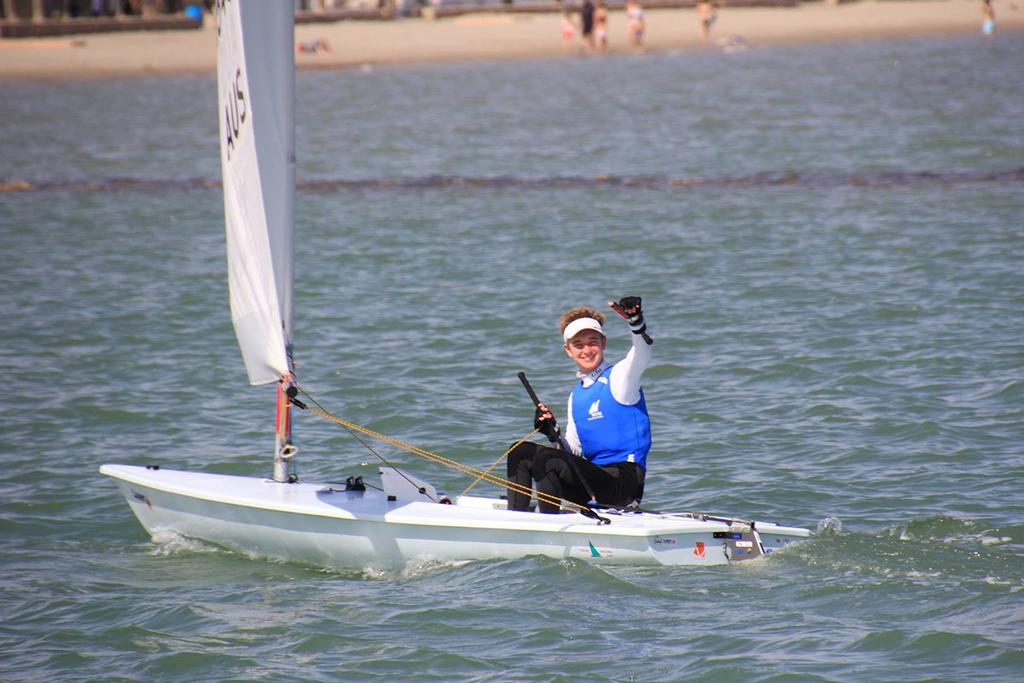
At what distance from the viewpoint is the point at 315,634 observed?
256 inches

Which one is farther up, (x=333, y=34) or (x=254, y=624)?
(x=333, y=34)

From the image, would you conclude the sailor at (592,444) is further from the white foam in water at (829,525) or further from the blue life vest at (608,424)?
the white foam in water at (829,525)

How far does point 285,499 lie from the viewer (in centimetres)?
726

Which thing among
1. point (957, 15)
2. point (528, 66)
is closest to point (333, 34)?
point (528, 66)

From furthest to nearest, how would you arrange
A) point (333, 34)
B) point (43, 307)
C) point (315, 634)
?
point (333, 34)
point (43, 307)
point (315, 634)

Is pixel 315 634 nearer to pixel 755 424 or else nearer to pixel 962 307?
pixel 755 424

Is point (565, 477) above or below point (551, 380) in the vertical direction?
above

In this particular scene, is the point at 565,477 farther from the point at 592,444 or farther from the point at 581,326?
the point at 581,326

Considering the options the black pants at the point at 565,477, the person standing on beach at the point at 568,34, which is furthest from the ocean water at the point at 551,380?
the person standing on beach at the point at 568,34

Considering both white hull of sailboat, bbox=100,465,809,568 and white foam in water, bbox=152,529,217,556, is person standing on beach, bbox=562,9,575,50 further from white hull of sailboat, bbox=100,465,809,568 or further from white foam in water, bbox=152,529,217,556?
white foam in water, bbox=152,529,217,556

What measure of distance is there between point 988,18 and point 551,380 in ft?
126

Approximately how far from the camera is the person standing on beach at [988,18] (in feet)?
144

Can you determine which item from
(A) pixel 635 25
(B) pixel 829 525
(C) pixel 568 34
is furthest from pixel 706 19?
Answer: (B) pixel 829 525

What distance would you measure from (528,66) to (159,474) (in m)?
34.9
